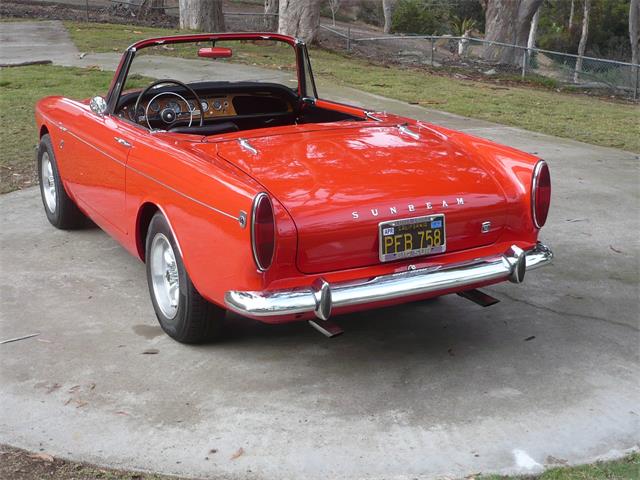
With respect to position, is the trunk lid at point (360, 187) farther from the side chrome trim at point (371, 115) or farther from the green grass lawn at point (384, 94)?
the green grass lawn at point (384, 94)

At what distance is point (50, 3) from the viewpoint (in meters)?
27.9

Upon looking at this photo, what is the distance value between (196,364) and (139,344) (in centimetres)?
42

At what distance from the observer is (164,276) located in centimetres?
464

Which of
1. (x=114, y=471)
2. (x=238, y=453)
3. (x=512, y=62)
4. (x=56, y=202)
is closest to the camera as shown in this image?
(x=114, y=471)

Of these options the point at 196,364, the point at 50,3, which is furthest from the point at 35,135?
the point at 50,3

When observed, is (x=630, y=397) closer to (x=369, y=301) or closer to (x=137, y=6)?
(x=369, y=301)

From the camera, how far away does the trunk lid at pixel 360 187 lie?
3926 millimetres

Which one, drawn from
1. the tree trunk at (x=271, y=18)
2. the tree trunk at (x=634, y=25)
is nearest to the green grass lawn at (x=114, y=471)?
the tree trunk at (x=271, y=18)

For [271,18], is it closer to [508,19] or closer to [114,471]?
[508,19]

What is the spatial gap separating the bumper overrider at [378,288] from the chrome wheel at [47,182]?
3.18 m

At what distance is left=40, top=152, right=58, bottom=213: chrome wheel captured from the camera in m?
6.58

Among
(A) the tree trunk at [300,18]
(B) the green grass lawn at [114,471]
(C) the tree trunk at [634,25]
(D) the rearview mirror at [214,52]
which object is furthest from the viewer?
(C) the tree trunk at [634,25]

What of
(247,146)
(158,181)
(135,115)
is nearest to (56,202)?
(135,115)

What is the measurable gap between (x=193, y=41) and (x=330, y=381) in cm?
269
